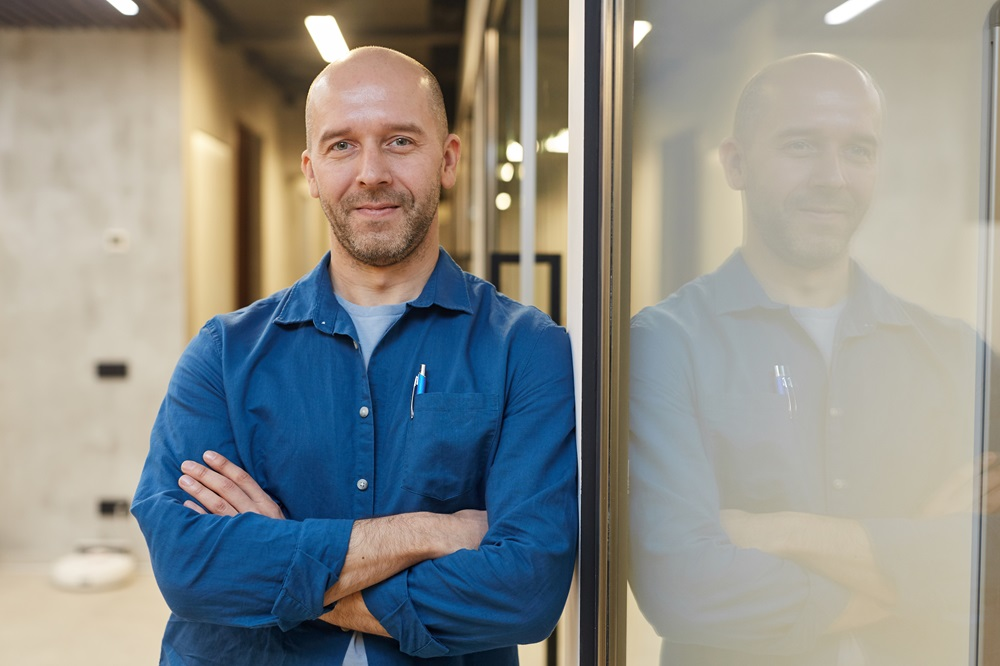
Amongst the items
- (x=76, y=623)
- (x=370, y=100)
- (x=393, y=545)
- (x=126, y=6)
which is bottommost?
(x=76, y=623)

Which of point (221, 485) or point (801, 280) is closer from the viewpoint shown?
point (801, 280)

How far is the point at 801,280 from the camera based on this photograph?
0.74 meters

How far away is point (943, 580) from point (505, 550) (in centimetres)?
61

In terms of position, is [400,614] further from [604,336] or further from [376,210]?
[376,210]

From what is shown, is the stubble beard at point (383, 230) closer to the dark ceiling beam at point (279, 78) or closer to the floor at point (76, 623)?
the floor at point (76, 623)

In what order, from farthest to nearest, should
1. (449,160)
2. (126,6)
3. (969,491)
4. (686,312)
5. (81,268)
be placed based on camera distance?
(81,268)
(126,6)
(449,160)
(686,312)
(969,491)

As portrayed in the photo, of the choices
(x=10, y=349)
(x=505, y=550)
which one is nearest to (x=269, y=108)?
(x=10, y=349)

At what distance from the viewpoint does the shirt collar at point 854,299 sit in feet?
2.02

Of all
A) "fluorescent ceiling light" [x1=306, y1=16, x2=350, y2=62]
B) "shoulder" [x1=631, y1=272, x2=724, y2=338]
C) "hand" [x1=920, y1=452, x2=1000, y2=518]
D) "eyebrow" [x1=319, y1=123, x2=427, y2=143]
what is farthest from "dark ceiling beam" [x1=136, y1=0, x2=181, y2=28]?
"hand" [x1=920, y1=452, x2=1000, y2=518]

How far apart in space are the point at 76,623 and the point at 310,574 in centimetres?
300

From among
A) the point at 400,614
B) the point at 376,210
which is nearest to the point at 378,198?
the point at 376,210

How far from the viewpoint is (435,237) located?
139 cm

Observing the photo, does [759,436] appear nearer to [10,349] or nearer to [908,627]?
[908,627]

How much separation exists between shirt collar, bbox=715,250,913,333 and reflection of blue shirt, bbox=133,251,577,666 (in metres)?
0.44
